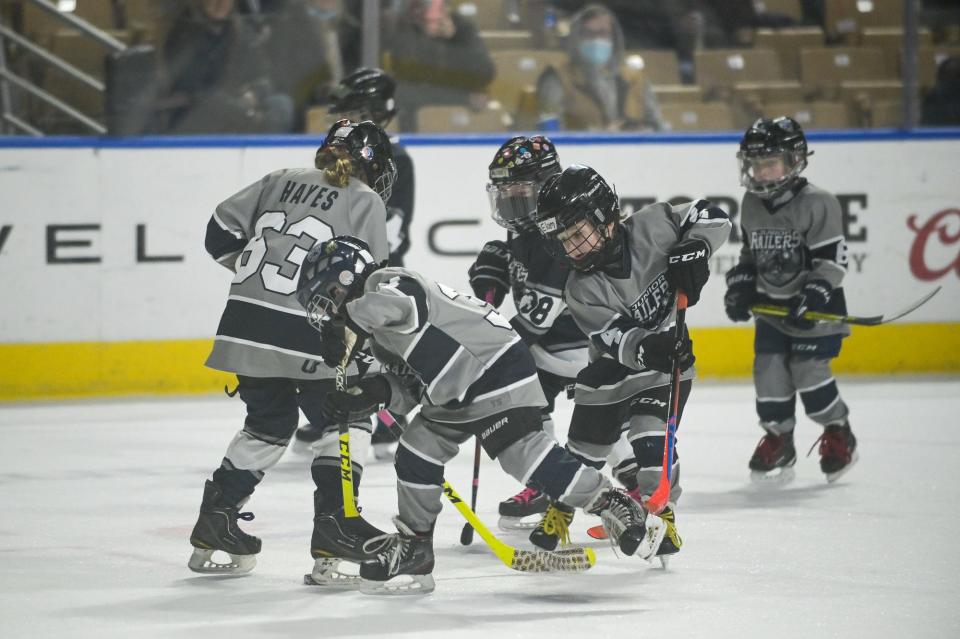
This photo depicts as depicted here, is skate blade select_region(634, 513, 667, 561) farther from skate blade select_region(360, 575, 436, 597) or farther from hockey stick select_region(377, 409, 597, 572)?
skate blade select_region(360, 575, 436, 597)

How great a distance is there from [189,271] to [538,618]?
3746 mm

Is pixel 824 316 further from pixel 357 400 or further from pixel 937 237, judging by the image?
pixel 937 237

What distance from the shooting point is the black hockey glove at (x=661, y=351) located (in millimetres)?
3814

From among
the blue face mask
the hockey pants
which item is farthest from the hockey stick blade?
the blue face mask

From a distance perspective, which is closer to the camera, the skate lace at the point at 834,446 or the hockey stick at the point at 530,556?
the hockey stick at the point at 530,556

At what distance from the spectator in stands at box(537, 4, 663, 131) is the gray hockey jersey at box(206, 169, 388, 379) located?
3560mm

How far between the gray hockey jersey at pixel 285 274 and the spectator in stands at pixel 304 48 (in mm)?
3219

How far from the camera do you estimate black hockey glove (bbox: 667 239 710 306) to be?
389cm

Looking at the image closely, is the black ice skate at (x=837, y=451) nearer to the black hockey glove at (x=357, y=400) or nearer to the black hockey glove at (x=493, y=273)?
the black hockey glove at (x=493, y=273)

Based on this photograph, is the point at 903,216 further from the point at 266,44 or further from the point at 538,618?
the point at 538,618

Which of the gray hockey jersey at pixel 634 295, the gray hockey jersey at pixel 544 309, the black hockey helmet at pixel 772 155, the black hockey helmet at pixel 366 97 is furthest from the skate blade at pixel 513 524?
the black hockey helmet at pixel 366 97

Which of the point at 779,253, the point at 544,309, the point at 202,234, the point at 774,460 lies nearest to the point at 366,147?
the point at 544,309

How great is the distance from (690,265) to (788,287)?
4.64ft

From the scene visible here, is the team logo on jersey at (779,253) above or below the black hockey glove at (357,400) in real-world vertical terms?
above
